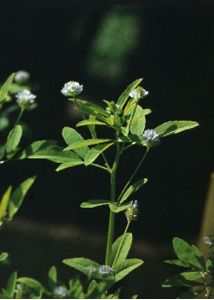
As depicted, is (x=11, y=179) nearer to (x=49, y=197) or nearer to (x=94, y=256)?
(x=49, y=197)

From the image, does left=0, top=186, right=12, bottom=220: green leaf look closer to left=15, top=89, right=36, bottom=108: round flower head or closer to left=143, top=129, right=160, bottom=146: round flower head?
left=15, top=89, right=36, bottom=108: round flower head

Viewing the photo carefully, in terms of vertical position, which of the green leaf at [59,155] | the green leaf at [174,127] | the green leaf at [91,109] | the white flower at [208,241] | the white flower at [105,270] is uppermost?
the green leaf at [91,109]

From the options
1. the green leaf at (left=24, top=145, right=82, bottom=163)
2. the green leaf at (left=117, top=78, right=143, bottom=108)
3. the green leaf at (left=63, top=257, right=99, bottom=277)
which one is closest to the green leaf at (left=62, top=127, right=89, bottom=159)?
the green leaf at (left=24, top=145, right=82, bottom=163)

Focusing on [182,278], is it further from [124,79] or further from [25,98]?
[124,79]

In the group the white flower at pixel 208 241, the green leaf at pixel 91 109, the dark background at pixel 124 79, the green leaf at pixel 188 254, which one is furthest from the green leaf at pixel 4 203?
the dark background at pixel 124 79

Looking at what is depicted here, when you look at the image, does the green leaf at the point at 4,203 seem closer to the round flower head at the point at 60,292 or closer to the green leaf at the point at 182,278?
the round flower head at the point at 60,292

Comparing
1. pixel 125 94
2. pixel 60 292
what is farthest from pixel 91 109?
pixel 60 292
